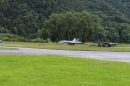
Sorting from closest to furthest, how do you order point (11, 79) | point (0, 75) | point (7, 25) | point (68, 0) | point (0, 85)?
point (0, 85)
point (11, 79)
point (0, 75)
point (7, 25)
point (68, 0)

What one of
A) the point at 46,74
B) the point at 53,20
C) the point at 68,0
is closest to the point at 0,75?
the point at 46,74

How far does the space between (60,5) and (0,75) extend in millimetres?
168987

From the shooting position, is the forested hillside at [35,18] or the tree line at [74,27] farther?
the forested hillside at [35,18]

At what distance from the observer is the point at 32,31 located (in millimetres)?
165875

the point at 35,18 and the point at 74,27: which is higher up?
the point at 35,18

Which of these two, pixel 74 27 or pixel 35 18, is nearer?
pixel 74 27

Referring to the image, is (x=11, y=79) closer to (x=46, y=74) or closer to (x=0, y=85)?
(x=0, y=85)

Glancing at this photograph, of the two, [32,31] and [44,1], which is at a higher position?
[44,1]

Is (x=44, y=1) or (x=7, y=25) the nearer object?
(x=7, y=25)

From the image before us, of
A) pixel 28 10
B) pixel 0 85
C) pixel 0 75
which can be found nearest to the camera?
pixel 0 85

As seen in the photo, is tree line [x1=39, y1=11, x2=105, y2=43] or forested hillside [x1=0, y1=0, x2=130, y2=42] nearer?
tree line [x1=39, y1=11, x2=105, y2=43]

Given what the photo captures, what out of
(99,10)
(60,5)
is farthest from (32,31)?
(99,10)

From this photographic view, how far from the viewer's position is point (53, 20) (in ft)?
366

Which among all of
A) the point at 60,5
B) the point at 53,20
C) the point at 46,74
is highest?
the point at 60,5
